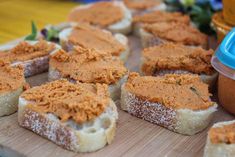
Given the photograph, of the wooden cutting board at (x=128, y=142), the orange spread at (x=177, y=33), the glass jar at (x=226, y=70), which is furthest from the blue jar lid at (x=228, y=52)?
the orange spread at (x=177, y=33)

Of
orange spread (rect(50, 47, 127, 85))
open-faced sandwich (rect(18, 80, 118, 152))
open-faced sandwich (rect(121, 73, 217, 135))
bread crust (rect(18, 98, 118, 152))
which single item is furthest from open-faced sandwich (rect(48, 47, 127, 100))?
bread crust (rect(18, 98, 118, 152))

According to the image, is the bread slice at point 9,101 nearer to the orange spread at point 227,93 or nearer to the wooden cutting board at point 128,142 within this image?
the wooden cutting board at point 128,142

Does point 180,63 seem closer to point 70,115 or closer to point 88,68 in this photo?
point 88,68

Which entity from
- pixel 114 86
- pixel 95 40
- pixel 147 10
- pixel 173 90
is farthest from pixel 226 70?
pixel 147 10

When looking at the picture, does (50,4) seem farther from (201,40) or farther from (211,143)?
(211,143)

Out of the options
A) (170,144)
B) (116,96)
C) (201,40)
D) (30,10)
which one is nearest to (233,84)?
(170,144)

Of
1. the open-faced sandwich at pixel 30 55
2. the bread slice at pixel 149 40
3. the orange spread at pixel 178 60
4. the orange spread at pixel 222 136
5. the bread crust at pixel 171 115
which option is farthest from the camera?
the bread slice at pixel 149 40

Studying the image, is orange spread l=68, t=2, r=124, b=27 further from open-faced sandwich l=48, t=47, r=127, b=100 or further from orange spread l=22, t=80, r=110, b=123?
orange spread l=22, t=80, r=110, b=123

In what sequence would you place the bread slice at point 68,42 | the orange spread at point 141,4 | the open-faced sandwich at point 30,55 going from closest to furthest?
the open-faced sandwich at point 30,55 → the bread slice at point 68,42 → the orange spread at point 141,4
